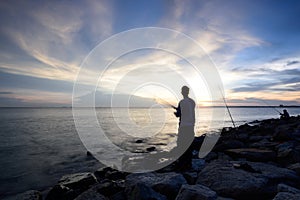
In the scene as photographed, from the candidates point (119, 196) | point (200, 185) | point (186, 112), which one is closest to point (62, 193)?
point (119, 196)

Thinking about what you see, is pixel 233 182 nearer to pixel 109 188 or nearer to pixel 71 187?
pixel 109 188

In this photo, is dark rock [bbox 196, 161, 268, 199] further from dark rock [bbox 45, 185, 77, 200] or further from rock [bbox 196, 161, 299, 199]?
dark rock [bbox 45, 185, 77, 200]

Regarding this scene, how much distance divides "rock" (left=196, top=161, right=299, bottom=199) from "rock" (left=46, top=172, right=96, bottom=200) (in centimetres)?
309

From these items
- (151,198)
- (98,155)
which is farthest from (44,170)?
(151,198)

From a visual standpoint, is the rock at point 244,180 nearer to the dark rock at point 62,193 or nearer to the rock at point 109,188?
the rock at point 109,188

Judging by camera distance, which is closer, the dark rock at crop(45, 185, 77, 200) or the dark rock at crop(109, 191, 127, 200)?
the dark rock at crop(109, 191, 127, 200)

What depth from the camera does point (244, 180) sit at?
13.6 ft

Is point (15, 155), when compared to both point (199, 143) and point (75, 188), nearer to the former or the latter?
point (75, 188)

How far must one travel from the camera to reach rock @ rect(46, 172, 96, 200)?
5.20 meters

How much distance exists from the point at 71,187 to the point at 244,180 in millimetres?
4244

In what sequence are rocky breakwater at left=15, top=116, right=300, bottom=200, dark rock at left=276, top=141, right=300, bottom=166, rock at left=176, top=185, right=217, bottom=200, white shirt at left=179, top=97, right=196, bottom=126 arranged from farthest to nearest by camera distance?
dark rock at left=276, top=141, right=300, bottom=166 < white shirt at left=179, top=97, right=196, bottom=126 < rocky breakwater at left=15, top=116, right=300, bottom=200 < rock at left=176, top=185, right=217, bottom=200

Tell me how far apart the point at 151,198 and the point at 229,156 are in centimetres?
503

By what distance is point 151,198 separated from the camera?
12.3 ft

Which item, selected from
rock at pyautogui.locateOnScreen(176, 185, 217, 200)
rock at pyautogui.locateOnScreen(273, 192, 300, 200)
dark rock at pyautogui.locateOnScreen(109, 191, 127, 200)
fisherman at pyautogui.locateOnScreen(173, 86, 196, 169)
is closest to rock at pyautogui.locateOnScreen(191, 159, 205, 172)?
fisherman at pyautogui.locateOnScreen(173, 86, 196, 169)
